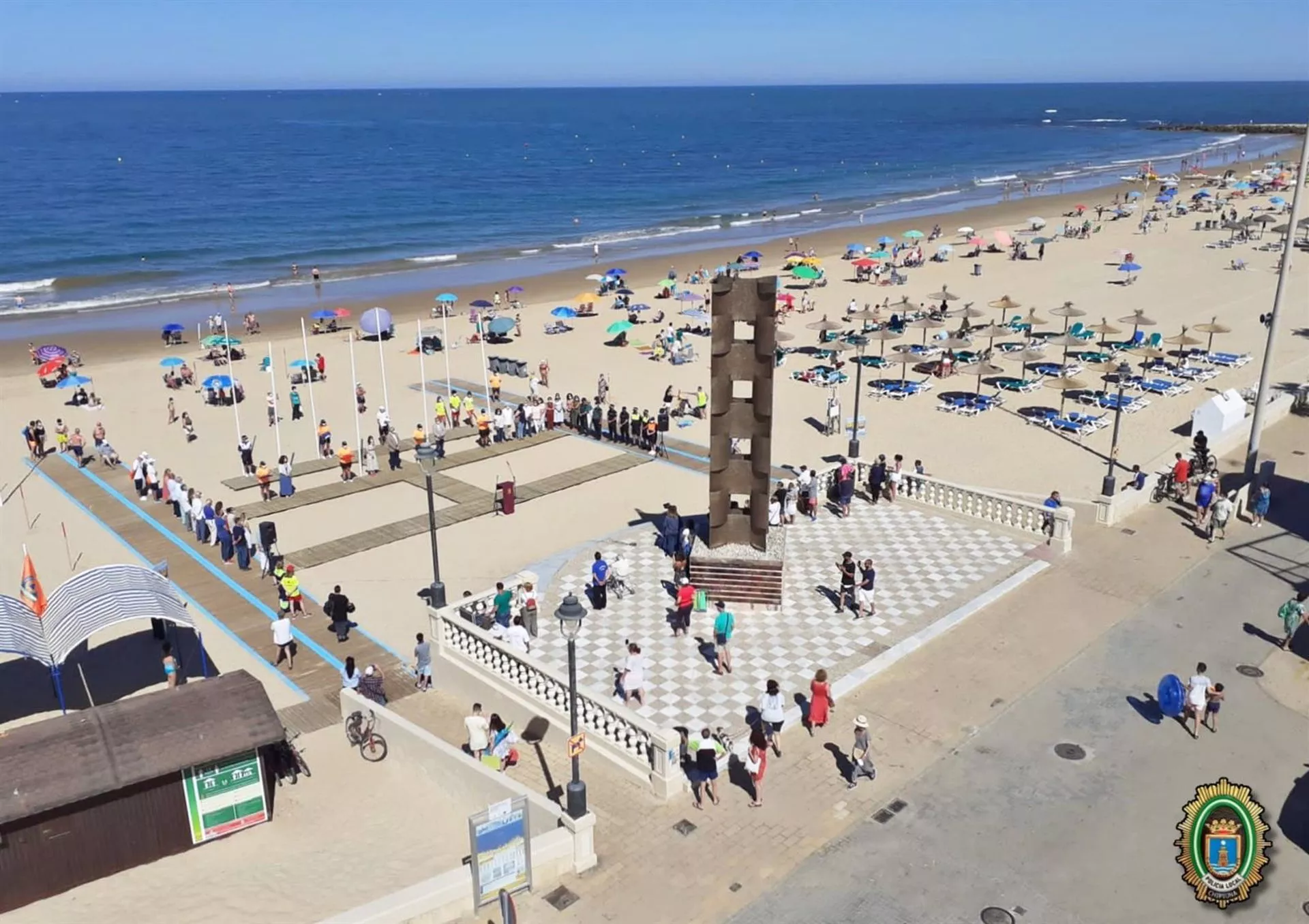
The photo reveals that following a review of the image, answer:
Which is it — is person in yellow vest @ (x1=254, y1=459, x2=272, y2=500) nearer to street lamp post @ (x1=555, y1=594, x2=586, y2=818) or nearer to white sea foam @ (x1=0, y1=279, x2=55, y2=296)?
street lamp post @ (x1=555, y1=594, x2=586, y2=818)

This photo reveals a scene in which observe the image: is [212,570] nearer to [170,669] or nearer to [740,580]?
[170,669]

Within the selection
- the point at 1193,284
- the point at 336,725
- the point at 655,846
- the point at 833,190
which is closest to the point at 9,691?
the point at 336,725

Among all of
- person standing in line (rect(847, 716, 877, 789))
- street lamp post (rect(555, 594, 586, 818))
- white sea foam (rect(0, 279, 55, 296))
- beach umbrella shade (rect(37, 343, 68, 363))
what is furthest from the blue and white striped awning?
Result: white sea foam (rect(0, 279, 55, 296))

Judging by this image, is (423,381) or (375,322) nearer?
(423,381)

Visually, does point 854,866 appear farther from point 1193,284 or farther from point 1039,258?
point 1039,258

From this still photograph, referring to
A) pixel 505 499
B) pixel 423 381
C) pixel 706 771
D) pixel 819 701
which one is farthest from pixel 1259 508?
pixel 423 381

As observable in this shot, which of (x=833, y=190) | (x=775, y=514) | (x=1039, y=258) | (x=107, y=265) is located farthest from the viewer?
(x=833, y=190)
